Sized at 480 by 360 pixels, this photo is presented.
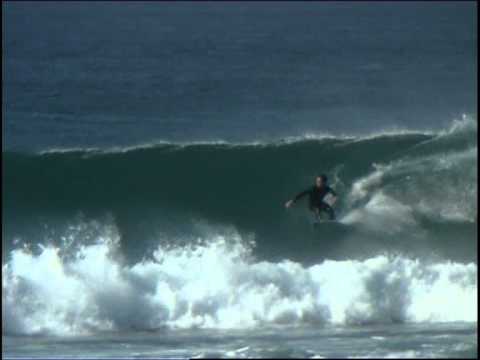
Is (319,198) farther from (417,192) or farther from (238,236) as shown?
(417,192)

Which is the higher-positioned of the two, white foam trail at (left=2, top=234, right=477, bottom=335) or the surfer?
the surfer

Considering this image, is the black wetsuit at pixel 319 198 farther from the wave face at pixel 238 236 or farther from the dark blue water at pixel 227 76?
the dark blue water at pixel 227 76

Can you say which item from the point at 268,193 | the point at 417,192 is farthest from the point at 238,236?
the point at 417,192

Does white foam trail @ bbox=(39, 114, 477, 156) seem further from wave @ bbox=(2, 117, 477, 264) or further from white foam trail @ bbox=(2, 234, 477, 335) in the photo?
white foam trail @ bbox=(2, 234, 477, 335)

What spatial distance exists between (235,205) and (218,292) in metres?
4.55

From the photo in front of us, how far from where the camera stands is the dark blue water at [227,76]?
37750 millimetres

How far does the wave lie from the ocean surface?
40 millimetres

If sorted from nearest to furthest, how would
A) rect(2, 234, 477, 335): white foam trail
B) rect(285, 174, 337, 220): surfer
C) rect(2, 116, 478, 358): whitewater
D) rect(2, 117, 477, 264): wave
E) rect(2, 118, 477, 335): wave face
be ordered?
rect(2, 116, 478, 358): whitewater
rect(285, 174, 337, 220): surfer
rect(2, 234, 477, 335): white foam trail
rect(2, 118, 477, 335): wave face
rect(2, 117, 477, 264): wave

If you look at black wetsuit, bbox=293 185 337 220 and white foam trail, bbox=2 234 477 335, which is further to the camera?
white foam trail, bbox=2 234 477 335

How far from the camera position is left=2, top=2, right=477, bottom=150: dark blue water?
124 feet

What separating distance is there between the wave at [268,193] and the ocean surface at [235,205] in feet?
0.13

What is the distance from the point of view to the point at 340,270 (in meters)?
29.5

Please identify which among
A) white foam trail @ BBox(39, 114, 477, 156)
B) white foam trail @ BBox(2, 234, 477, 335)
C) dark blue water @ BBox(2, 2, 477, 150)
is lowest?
white foam trail @ BBox(2, 234, 477, 335)

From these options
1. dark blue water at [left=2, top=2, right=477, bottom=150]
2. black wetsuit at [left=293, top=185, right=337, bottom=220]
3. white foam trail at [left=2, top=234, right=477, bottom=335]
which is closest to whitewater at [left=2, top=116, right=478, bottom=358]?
white foam trail at [left=2, top=234, right=477, bottom=335]
